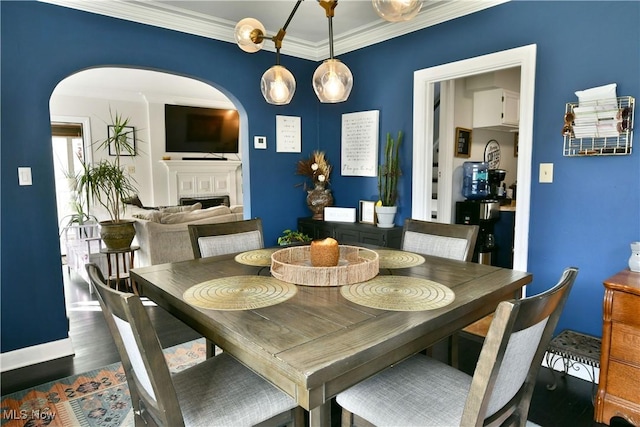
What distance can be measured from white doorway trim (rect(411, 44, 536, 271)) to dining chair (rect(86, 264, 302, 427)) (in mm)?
2023

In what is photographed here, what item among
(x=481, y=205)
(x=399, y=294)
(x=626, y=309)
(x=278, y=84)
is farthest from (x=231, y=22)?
(x=626, y=309)

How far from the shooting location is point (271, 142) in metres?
3.76

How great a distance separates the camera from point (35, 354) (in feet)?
8.55

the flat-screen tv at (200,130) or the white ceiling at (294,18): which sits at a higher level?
the white ceiling at (294,18)

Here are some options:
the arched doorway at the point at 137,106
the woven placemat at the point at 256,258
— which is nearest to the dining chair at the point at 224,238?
the woven placemat at the point at 256,258

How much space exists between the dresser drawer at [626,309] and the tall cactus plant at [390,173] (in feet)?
5.91

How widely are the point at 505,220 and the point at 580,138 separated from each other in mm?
2144

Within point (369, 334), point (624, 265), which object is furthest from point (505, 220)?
point (369, 334)

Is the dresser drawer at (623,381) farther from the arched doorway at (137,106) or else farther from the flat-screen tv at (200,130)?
the flat-screen tv at (200,130)

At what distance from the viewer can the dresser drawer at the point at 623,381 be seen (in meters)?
1.83

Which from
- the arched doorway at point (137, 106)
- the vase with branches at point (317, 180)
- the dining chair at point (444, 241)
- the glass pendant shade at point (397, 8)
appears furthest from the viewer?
the arched doorway at point (137, 106)

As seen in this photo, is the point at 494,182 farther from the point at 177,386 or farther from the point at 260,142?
the point at 177,386

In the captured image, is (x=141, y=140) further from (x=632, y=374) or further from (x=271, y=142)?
(x=632, y=374)

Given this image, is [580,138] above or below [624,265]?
above
